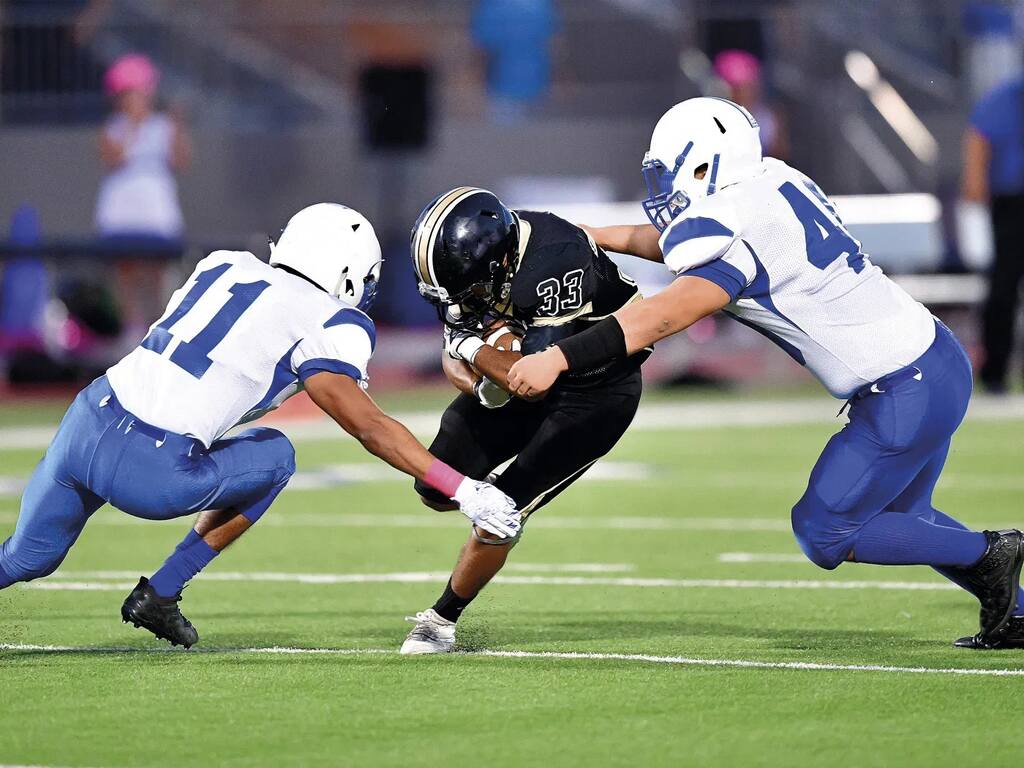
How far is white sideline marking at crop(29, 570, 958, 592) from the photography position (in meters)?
7.34

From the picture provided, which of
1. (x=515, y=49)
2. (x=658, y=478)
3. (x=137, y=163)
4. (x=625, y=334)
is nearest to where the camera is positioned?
(x=625, y=334)

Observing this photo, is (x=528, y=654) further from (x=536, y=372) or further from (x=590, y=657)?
(x=536, y=372)

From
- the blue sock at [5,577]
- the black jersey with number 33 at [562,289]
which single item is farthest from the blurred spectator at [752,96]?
the blue sock at [5,577]

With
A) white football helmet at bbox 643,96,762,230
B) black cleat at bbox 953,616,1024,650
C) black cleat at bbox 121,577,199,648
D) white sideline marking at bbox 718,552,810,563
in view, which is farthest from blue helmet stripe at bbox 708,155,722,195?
Result: white sideline marking at bbox 718,552,810,563

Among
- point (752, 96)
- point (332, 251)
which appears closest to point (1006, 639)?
point (332, 251)

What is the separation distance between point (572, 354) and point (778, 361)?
12.9 metres

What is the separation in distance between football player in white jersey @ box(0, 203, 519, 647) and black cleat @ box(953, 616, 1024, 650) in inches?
57.4

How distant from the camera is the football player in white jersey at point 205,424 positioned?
5.59 m

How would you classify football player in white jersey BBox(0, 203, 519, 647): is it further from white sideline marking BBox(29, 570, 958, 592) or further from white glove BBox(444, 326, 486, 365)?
white sideline marking BBox(29, 570, 958, 592)

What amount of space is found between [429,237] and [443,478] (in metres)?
0.79

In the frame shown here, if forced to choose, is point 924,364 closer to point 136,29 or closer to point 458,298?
point 458,298

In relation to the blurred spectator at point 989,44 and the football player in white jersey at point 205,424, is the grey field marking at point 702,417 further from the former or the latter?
the football player in white jersey at point 205,424

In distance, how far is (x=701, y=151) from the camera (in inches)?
232

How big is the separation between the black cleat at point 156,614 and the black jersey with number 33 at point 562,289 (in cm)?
133
